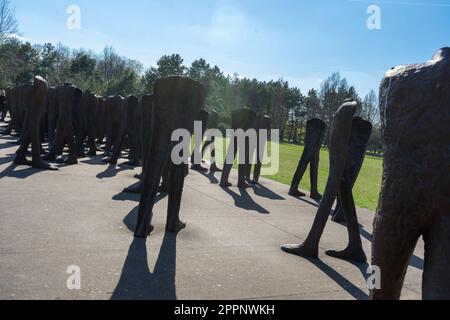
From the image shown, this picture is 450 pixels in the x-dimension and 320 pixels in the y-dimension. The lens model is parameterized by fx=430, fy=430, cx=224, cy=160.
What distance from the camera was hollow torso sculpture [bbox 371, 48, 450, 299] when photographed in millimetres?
2289

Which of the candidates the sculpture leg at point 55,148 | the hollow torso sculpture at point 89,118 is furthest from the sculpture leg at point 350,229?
the hollow torso sculpture at point 89,118

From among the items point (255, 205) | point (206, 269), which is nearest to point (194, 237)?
point (206, 269)

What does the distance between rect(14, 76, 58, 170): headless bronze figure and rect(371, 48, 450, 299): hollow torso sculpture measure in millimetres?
8744

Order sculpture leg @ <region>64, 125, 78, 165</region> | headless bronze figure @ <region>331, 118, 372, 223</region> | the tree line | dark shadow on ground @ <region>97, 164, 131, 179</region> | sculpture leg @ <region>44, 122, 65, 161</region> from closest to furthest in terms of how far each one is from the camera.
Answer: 1. headless bronze figure @ <region>331, 118, 372, 223</region>
2. dark shadow on ground @ <region>97, 164, 131, 179</region>
3. sculpture leg @ <region>64, 125, 78, 165</region>
4. sculpture leg @ <region>44, 122, 65, 161</region>
5. the tree line

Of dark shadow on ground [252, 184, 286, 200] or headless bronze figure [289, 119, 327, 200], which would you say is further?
headless bronze figure [289, 119, 327, 200]

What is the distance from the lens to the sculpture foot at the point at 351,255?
5.58 m

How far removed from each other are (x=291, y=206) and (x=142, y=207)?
4453 millimetres

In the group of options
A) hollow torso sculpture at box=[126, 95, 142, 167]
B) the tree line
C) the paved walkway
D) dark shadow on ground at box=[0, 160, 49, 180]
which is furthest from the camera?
the tree line

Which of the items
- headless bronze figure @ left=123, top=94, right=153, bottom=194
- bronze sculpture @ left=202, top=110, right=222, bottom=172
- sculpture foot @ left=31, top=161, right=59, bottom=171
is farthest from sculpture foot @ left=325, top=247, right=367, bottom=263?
bronze sculpture @ left=202, top=110, right=222, bottom=172

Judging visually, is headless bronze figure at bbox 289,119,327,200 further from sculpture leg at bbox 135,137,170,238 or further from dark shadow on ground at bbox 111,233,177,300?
dark shadow on ground at bbox 111,233,177,300

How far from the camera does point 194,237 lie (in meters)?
5.56

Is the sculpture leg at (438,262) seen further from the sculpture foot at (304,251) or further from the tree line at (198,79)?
the tree line at (198,79)

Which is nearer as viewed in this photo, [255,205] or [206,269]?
[206,269]
